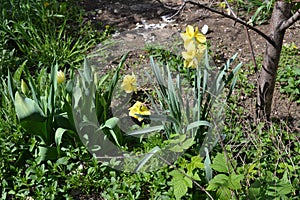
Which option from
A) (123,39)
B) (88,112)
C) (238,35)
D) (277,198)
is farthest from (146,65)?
(277,198)

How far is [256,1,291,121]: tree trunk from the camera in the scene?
2.34 m

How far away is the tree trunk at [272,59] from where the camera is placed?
7.68 ft

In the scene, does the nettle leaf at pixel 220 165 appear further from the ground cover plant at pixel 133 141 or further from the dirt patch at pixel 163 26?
the dirt patch at pixel 163 26

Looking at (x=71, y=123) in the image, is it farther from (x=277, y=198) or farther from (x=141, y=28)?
(x=141, y=28)

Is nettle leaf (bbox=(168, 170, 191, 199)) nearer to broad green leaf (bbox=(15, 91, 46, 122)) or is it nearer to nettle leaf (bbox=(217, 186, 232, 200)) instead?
nettle leaf (bbox=(217, 186, 232, 200))

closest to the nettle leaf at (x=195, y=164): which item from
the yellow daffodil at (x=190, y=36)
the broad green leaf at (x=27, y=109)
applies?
the yellow daffodil at (x=190, y=36)

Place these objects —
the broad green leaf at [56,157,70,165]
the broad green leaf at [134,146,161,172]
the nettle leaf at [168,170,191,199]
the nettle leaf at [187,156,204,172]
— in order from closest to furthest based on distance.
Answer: the nettle leaf at [168,170,191,199] < the nettle leaf at [187,156,204,172] < the broad green leaf at [134,146,161,172] < the broad green leaf at [56,157,70,165]

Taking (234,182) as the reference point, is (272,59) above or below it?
above

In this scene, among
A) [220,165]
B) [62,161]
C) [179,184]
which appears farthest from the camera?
[62,161]

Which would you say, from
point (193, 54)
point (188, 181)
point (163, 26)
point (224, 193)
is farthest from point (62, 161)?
point (163, 26)

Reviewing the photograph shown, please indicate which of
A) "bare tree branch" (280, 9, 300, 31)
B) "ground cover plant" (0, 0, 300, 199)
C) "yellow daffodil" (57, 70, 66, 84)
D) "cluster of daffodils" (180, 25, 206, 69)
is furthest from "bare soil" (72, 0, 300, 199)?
"yellow daffodil" (57, 70, 66, 84)

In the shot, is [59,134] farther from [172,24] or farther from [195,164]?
[172,24]

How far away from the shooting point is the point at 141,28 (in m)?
4.00

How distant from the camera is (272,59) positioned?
98.4 inches
